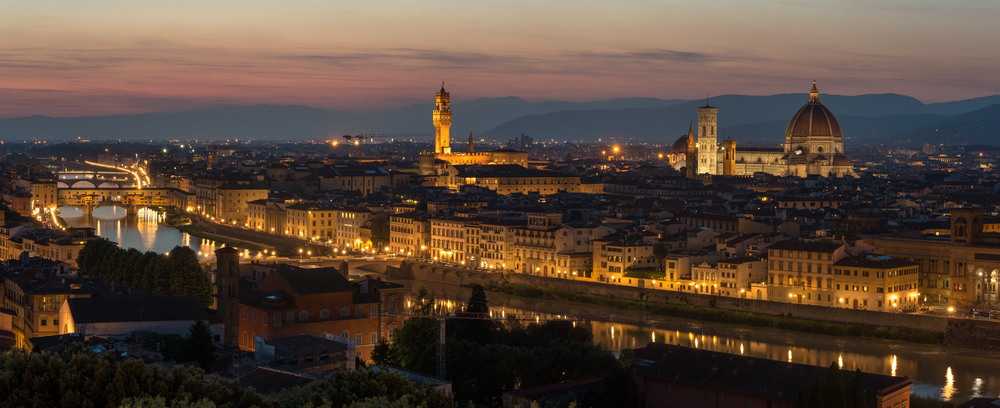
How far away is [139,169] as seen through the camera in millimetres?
90750

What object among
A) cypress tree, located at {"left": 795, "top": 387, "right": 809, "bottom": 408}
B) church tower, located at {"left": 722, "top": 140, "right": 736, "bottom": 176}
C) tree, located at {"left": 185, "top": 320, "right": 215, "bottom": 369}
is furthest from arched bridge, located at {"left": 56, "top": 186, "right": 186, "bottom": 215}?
cypress tree, located at {"left": 795, "top": 387, "right": 809, "bottom": 408}

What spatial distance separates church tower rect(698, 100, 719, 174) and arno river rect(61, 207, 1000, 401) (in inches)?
1414

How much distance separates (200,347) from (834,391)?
651 centimetres

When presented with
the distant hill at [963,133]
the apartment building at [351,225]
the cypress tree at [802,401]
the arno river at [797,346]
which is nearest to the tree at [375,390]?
the cypress tree at [802,401]

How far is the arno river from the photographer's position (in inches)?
664

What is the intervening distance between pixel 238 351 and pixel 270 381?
12.1 feet

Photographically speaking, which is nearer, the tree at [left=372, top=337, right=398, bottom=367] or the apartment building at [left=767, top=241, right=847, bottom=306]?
the tree at [left=372, top=337, right=398, bottom=367]

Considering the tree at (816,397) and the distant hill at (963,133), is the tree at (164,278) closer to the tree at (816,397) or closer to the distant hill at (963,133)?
the tree at (816,397)

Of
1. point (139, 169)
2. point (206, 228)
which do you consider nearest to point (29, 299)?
point (206, 228)

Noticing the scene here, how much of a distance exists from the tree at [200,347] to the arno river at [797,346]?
7.35 metres

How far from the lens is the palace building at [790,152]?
188ft

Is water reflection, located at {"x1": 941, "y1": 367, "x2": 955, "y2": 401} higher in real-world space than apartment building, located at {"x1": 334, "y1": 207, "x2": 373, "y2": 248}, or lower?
lower

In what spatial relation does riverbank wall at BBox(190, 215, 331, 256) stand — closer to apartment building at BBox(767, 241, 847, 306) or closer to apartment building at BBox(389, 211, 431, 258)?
apartment building at BBox(389, 211, 431, 258)

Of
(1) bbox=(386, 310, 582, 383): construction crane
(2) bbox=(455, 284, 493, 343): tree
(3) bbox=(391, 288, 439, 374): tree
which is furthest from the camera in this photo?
(2) bbox=(455, 284, 493, 343): tree
